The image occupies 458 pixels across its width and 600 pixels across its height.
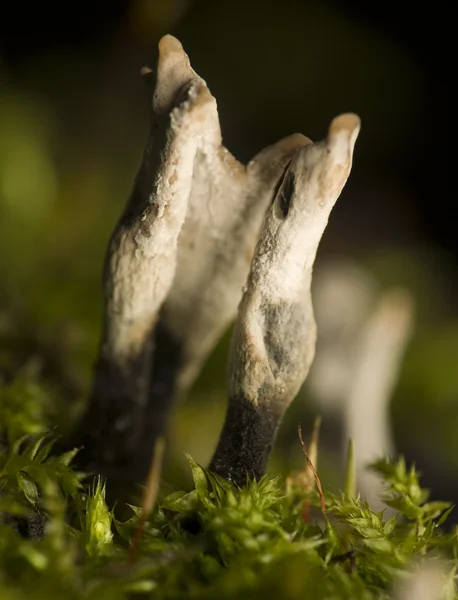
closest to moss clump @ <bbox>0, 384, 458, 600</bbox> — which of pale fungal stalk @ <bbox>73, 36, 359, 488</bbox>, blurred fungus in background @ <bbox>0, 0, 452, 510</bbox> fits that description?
pale fungal stalk @ <bbox>73, 36, 359, 488</bbox>

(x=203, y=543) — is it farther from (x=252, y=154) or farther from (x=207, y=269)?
(x=252, y=154)

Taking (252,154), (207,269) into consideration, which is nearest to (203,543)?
(207,269)

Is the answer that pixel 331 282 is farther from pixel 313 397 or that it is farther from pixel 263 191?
pixel 263 191

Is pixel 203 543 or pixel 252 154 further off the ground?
pixel 252 154

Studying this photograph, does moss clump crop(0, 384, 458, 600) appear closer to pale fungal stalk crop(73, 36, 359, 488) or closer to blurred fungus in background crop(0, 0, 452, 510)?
pale fungal stalk crop(73, 36, 359, 488)

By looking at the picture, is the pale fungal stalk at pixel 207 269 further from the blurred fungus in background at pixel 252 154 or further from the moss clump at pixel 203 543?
the blurred fungus in background at pixel 252 154

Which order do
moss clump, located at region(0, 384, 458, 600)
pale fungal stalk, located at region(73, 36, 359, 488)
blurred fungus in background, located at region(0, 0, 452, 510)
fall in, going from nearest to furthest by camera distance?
moss clump, located at region(0, 384, 458, 600) → pale fungal stalk, located at region(73, 36, 359, 488) → blurred fungus in background, located at region(0, 0, 452, 510)

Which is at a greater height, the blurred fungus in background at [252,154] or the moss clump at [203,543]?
the blurred fungus in background at [252,154]

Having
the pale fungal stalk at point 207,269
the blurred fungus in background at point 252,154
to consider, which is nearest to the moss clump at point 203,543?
the pale fungal stalk at point 207,269
